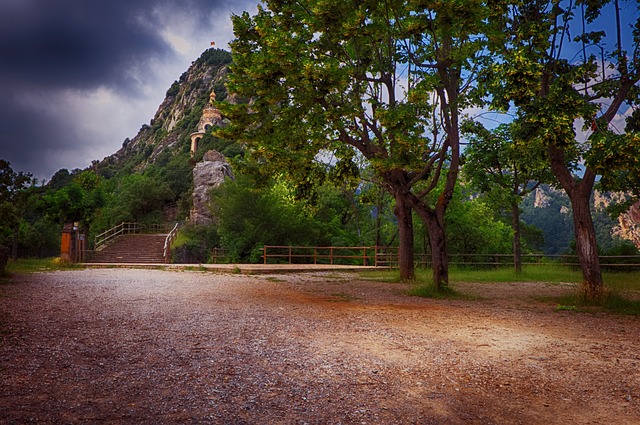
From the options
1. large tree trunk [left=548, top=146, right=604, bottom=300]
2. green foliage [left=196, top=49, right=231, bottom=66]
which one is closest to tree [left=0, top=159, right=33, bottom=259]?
large tree trunk [left=548, top=146, right=604, bottom=300]

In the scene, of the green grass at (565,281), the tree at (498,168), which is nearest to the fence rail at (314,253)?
the green grass at (565,281)

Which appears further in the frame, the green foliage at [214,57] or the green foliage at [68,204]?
the green foliage at [214,57]

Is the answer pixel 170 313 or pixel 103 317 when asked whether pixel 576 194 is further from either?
pixel 103 317

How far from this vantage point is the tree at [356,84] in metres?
11.1

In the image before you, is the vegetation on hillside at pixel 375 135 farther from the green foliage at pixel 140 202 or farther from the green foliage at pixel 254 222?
the green foliage at pixel 140 202

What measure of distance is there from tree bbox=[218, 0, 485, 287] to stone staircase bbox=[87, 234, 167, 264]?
733 inches

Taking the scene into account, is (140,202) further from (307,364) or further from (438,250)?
(307,364)

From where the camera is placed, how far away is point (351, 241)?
3138 cm

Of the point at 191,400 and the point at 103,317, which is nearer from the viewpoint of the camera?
the point at 191,400

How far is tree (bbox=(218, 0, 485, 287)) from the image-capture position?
437 inches

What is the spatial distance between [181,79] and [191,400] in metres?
171

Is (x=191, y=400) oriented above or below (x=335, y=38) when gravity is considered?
below

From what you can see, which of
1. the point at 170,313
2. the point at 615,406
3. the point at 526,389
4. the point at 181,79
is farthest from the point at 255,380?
the point at 181,79

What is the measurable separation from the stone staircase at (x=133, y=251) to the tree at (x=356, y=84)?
61.1 ft
